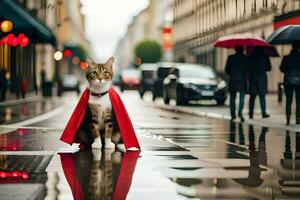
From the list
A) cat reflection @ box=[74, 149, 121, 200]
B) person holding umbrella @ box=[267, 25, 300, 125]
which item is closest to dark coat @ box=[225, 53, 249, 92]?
person holding umbrella @ box=[267, 25, 300, 125]

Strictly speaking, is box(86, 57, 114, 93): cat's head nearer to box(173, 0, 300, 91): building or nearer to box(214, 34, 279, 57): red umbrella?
box(214, 34, 279, 57): red umbrella

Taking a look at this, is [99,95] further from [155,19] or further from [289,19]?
[155,19]

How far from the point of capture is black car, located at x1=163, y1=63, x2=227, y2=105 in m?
28.3

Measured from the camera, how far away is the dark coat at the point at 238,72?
1872cm

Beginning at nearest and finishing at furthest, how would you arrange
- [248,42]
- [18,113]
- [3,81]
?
1. [248,42]
2. [18,113]
3. [3,81]

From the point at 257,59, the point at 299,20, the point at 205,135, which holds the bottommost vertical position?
the point at 205,135

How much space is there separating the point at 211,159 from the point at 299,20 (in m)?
22.7

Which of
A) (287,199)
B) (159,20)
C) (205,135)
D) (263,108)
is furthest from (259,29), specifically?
(159,20)

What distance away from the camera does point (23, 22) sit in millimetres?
34969

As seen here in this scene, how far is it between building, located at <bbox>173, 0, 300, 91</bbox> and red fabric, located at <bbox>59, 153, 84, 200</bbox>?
78.4 ft

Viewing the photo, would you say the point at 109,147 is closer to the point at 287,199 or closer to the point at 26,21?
the point at 287,199

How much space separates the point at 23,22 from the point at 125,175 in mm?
28249

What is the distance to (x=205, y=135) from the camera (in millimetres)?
13852

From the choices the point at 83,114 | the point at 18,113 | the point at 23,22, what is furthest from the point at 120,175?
the point at 23,22
